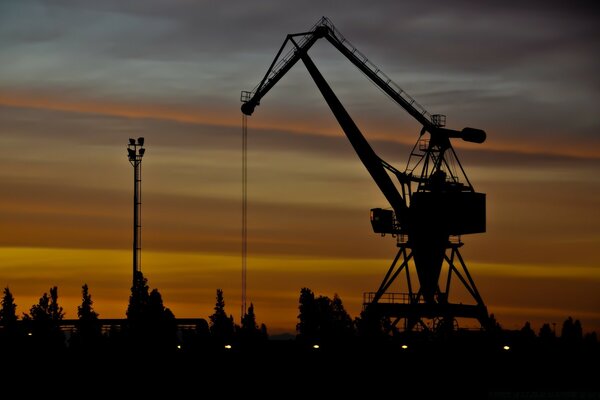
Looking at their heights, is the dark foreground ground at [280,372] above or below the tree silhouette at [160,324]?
below

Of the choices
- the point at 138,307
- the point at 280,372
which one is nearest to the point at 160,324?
the point at 138,307

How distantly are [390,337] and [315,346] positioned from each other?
1299 centimetres

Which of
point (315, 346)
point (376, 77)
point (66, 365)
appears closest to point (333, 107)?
point (376, 77)

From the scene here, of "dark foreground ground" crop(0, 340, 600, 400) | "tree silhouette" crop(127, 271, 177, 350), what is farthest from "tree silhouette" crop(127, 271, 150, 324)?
"dark foreground ground" crop(0, 340, 600, 400)

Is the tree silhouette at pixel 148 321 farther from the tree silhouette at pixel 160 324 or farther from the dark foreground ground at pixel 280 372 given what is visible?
the dark foreground ground at pixel 280 372

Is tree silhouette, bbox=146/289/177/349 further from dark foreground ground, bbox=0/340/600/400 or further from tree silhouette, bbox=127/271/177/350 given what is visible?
dark foreground ground, bbox=0/340/600/400

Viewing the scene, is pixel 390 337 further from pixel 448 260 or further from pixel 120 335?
pixel 120 335

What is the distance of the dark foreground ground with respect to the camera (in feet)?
327

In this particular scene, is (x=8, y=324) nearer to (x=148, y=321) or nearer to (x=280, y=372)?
(x=148, y=321)

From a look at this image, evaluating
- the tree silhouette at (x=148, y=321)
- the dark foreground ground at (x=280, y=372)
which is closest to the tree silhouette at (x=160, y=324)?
the tree silhouette at (x=148, y=321)

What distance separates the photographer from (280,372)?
347 ft

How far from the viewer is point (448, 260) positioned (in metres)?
123

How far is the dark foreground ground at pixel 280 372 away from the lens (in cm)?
9981

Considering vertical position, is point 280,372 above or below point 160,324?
below
